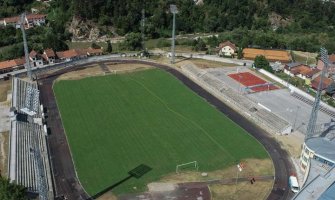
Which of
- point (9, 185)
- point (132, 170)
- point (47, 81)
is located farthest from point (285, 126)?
point (47, 81)

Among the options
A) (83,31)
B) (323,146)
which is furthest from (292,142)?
(83,31)

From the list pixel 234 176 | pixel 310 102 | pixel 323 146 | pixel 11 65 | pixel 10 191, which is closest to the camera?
pixel 10 191

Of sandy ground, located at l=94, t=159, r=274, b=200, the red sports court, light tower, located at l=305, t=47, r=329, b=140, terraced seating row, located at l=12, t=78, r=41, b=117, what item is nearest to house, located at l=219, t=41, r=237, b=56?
the red sports court

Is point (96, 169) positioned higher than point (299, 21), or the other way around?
point (299, 21)

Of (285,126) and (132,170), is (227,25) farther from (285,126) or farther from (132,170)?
(132,170)

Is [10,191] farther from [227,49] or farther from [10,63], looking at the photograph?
[227,49]
